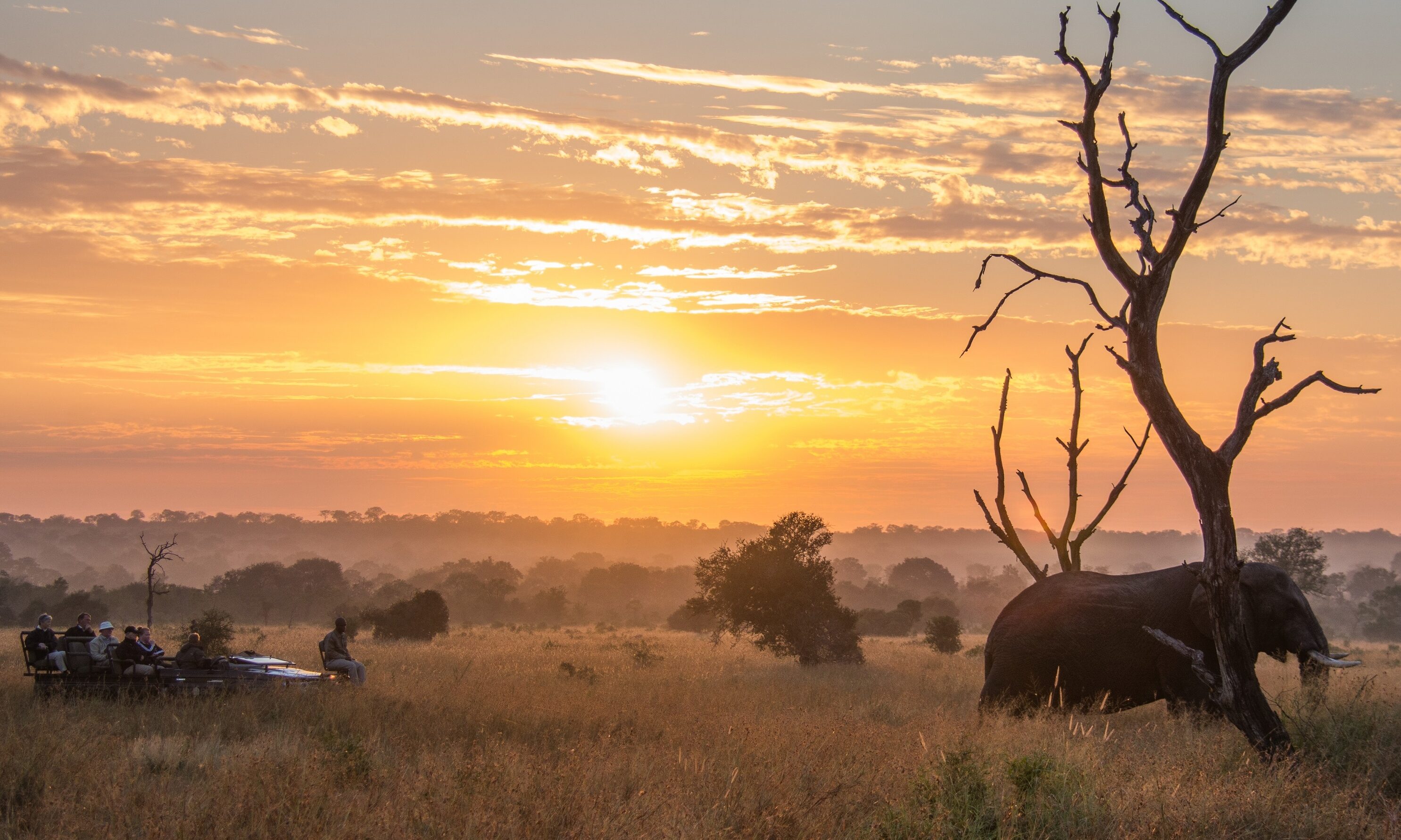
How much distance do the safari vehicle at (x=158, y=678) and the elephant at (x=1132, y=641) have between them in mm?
10836

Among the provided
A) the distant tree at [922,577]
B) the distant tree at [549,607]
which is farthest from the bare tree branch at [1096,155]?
the distant tree at [922,577]

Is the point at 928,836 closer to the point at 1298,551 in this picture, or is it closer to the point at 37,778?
the point at 37,778

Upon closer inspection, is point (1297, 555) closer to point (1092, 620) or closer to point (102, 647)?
point (1092, 620)

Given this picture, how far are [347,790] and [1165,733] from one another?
33.1ft

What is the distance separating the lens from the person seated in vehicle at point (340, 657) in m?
18.7

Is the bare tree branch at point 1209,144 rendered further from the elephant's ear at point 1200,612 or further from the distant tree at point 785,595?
the distant tree at point 785,595

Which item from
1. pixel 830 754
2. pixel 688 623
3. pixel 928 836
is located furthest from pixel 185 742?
pixel 688 623

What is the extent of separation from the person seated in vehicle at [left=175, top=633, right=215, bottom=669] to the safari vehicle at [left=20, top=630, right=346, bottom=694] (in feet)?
0.21

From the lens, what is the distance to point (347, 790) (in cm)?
1023

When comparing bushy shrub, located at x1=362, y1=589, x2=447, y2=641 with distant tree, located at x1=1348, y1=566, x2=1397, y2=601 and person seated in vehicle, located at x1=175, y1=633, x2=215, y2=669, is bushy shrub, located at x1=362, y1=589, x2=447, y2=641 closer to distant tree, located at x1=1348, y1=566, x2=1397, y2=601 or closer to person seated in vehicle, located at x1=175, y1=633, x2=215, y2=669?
person seated in vehicle, located at x1=175, y1=633, x2=215, y2=669

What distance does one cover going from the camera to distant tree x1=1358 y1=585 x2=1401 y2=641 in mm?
66562

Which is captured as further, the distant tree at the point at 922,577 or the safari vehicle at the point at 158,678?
the distant tree at the point at 922,577

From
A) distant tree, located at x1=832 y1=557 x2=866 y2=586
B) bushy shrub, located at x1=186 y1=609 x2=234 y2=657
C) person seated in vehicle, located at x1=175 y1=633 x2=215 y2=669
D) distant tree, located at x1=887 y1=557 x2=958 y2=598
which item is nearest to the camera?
person seated in vehicle, located at x1=175 y1=633 x2=215 y2=669

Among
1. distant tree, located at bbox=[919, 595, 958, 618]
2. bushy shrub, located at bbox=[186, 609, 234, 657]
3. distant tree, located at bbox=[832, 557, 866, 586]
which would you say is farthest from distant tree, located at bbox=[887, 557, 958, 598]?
bushy shrub, located at bbox=[186, 609, 234, 657]
